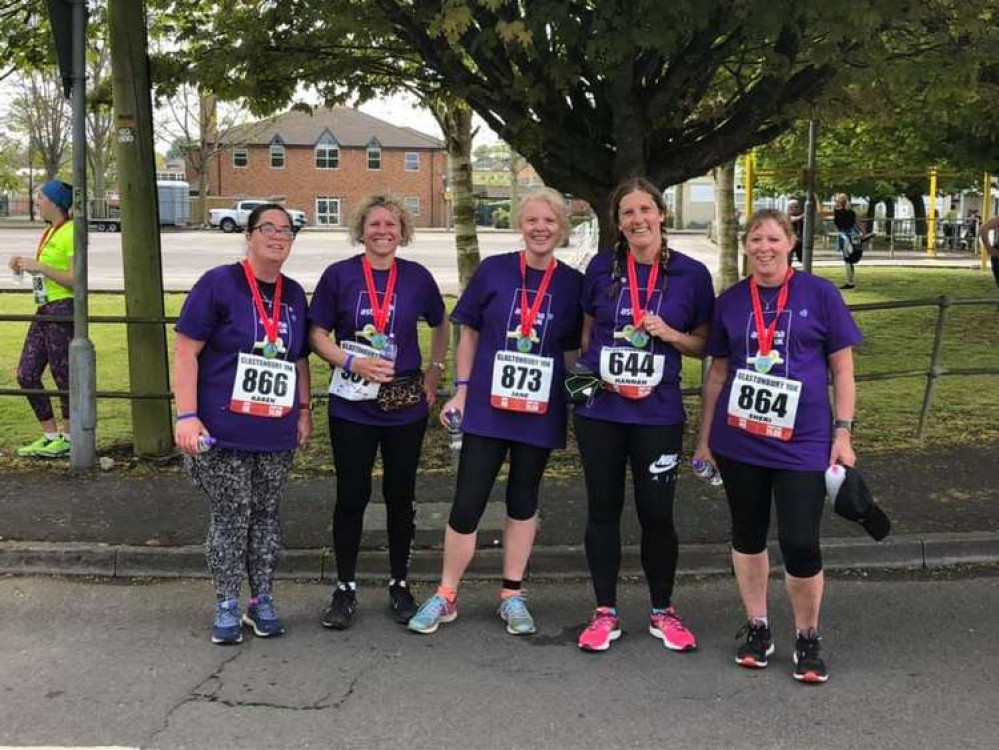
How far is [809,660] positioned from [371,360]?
217 centimetres

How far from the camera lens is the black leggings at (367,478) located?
171 inches

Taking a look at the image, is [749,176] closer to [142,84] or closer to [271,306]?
[142,84]

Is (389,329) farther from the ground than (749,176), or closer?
closer

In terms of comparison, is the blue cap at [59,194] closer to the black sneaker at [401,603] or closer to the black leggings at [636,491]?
the black sneaker at [401,603]

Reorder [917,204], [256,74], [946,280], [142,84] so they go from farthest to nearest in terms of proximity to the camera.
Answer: [917,204] → [946,280] → [256,74] → [142,84]

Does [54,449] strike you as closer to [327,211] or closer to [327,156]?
[327,156]

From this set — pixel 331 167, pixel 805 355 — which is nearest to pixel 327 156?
pixel 331 167

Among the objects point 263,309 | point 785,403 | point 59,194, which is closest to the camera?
point 785,403

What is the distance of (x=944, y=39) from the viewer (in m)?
6.89

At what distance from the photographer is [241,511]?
4223 mm

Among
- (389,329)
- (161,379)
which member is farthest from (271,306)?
(161,379)

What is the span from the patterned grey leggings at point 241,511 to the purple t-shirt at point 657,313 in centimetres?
138

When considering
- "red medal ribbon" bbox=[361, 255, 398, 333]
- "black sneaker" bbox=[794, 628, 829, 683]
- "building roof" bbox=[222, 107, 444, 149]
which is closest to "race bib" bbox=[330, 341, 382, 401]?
"red medal ribbon" bbox=[361, 255, 398, 333]

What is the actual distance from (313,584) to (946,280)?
20.4 m
